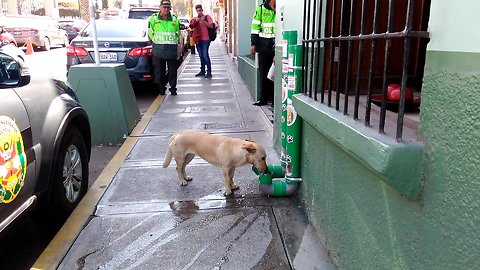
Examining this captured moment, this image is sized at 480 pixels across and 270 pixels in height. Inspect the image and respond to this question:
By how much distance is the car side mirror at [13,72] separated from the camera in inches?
114

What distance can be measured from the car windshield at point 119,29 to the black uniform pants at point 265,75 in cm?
317

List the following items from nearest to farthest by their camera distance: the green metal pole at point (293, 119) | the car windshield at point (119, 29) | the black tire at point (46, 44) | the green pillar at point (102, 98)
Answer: the green metal pole at point (293, 119) → the green pillar at point (102, 98) → the car windshield at point (119, 29) → the black tire at point (46, 44)

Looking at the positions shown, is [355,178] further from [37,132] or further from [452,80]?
[37,132]

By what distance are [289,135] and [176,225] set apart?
1.25 meters

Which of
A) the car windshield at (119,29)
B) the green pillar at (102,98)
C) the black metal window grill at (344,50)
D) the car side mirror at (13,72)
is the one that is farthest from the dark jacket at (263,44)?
the car side mirror at (13,72)

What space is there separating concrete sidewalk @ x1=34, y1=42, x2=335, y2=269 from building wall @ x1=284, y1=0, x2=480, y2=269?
86cm

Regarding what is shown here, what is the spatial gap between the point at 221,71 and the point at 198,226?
1056 centimetres

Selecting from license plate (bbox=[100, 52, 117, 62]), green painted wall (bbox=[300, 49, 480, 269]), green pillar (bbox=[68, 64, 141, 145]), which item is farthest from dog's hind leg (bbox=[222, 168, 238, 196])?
license plate (bbox=[100, 52, 117, 62])

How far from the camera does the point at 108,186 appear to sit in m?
4.31

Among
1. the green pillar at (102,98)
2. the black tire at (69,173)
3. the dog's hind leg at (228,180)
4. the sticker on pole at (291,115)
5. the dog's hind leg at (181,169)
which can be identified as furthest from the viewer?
the green pillar at (102,98)

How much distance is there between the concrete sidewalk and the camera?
3.00 meters

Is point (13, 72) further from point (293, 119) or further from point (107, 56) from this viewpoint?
point (107, 56)

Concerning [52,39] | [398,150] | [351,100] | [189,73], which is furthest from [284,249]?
[52,39]

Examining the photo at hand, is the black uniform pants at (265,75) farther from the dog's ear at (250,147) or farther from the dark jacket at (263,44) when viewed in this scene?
the dog's ear at (250,147)
